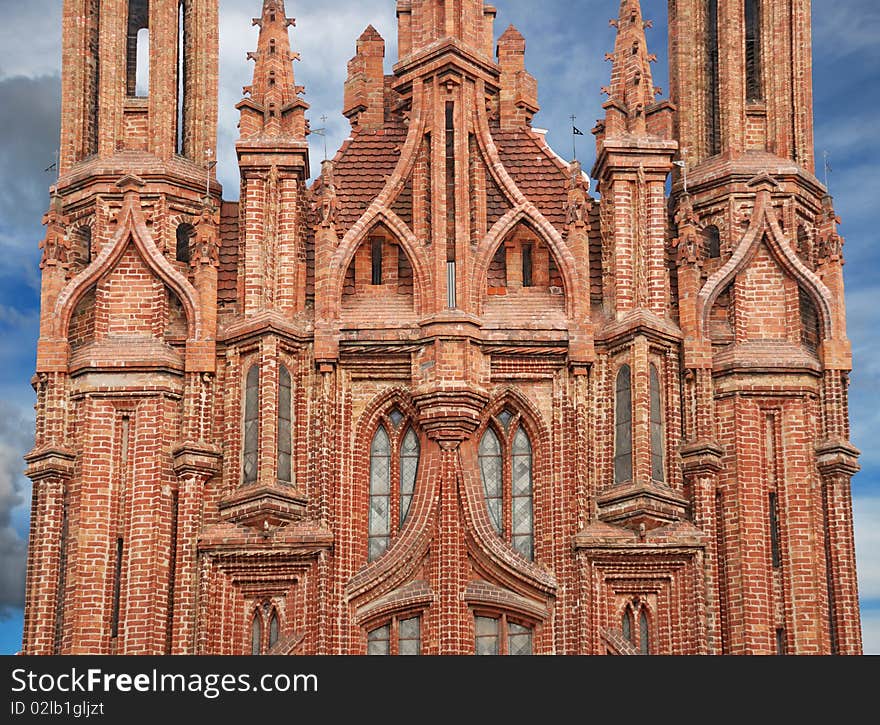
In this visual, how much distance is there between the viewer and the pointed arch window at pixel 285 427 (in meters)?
34.2

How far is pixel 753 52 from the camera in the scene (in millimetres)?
38156

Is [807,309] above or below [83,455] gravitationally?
above

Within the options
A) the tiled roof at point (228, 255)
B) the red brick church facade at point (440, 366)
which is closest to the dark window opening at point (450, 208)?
the red brick church facade at point (440, 366)

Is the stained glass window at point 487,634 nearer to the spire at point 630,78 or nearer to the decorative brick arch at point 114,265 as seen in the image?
the decorative brick arch at point 114,265

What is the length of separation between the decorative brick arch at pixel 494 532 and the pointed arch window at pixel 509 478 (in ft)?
0.64

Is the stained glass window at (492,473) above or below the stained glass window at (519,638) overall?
above

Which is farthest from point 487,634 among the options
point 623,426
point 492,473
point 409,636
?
point 623,426

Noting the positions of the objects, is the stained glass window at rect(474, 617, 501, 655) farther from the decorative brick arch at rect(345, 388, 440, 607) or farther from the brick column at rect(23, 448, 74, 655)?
the brick column at rect(23, 448, 74, 655)

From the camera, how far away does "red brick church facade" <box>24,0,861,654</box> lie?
3381 centimetres

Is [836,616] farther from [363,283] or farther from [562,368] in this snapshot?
[363,283]

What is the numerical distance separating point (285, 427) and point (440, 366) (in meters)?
2.56

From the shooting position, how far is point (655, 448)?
113ft
